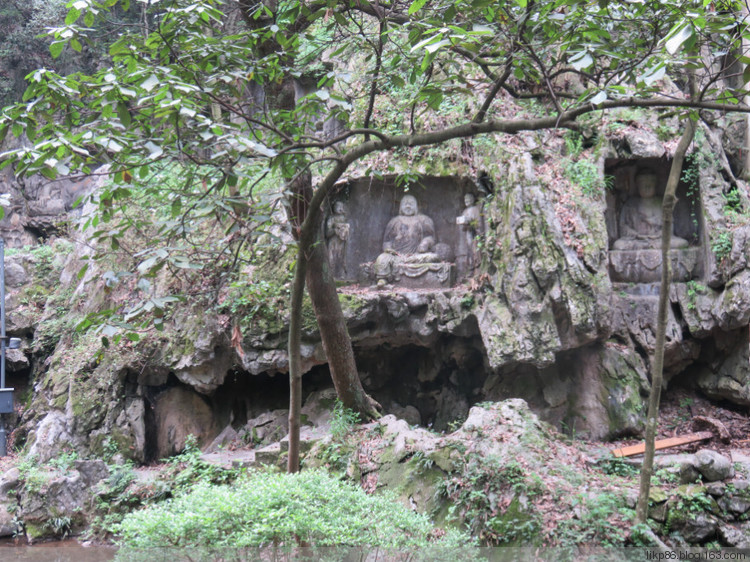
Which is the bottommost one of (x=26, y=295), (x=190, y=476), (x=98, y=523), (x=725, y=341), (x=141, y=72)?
(x=98, y=523)

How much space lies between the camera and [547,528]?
478cm

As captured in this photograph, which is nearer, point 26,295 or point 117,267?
point 117,267

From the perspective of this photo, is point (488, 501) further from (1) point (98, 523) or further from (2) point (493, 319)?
(1) point (98, 523)

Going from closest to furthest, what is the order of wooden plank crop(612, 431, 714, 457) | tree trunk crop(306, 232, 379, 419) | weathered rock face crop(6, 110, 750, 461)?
tree trunk crop(306, 232, 379, 419) < wooden plank crop(612, 431, 714, 457) < weathered rock face crop(6, 110, 750, 461)

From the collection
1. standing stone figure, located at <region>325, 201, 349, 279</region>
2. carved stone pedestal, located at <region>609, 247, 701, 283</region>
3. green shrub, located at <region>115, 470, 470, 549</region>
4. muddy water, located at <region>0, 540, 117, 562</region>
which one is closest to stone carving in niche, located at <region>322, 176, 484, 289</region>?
standing stone figure, located at <region>325, 201, 349, 279</region>

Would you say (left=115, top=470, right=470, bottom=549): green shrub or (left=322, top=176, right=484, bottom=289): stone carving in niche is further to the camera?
(left=322, top=176, right=484, bottom=289): stone carving in niche

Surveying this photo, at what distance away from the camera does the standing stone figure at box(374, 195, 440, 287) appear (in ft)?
30.4

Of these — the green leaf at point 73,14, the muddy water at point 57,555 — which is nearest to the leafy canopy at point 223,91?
the green leaf at point 73,14

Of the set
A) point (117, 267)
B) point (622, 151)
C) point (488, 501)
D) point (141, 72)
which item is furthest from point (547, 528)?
point (117, 267)

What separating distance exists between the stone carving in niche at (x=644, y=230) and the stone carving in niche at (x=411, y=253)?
2767 mm

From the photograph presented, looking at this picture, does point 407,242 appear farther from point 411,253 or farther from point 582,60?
point 582,60

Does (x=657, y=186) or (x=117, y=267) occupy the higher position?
(x=657, y=186)

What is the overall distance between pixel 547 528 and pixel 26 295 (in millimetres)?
11443

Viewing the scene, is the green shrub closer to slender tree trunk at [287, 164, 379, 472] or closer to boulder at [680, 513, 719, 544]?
slender tree trunk at [287, 164, 379, 472]
